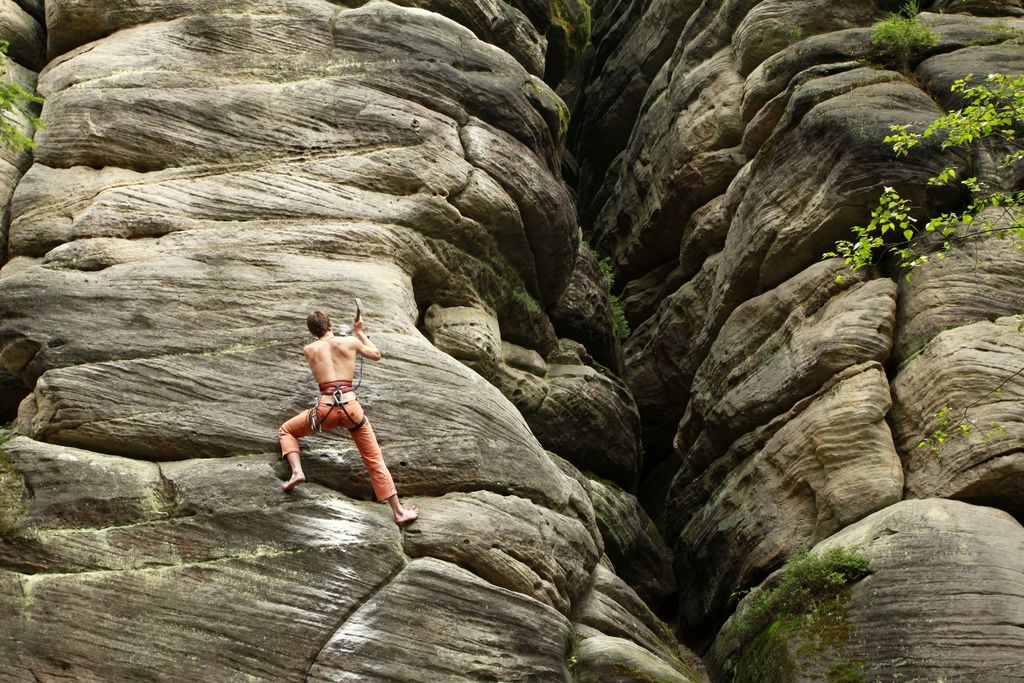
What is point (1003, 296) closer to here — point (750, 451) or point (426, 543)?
point (750, 451)

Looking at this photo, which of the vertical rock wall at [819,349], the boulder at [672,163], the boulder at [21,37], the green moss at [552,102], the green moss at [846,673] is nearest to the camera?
the green moss at [846,673]

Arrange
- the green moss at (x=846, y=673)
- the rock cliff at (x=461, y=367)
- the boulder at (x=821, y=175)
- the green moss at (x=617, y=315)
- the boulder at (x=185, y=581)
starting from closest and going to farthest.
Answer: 1. the boulder at (x=185, y=581)
2. the rock cliff at (x=461, y=367)
3. the green moss at (x=846, y=673)
4. the boulder at (x=821, y=175)
5. the green moss at (x=617, y=315)

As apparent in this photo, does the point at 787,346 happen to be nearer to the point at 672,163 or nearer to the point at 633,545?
the point at 633,545

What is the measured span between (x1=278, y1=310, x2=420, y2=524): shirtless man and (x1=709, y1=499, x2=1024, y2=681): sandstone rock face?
6.07 m

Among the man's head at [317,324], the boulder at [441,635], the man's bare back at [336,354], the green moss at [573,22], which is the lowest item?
the boulder at [441,635]

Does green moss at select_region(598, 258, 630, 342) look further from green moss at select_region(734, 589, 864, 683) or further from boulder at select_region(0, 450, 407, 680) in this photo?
boulder at select_region(0, 450, 407, 680)

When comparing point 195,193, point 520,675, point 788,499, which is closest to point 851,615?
point 788,499

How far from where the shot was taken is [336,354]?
38.5ft

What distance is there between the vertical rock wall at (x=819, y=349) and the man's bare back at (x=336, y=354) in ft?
24.0

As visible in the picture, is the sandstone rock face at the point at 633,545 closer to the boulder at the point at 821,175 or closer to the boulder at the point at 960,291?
the boulder at the point at 821,175

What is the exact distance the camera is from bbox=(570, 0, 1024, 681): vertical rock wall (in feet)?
43.5

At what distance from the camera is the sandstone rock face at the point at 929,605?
40.0 ft

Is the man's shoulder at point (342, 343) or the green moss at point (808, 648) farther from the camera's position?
the green moss at point (808, 648)

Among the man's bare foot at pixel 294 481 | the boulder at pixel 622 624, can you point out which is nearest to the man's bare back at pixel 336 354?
the man's bare foot at pixel 294 481
